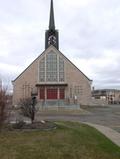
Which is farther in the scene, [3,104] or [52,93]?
[52,93]

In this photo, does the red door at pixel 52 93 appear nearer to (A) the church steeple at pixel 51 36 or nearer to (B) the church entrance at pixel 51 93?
(B) the church entrance at pixel 51 93

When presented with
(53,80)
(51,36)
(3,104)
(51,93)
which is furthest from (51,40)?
(3,104)

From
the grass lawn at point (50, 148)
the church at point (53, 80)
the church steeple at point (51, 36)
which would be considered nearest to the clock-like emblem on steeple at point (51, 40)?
the church steeple at point (51, 36)

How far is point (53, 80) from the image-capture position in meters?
57.9

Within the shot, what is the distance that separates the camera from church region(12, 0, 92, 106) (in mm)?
57312

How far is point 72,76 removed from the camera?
58.4 m

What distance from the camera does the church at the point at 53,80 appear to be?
188ft

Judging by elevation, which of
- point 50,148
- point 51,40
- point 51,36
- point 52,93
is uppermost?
point 51,36

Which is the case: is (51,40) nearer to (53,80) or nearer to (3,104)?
(53,80)

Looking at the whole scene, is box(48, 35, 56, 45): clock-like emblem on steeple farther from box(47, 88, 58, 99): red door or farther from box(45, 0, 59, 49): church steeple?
box(47, 88, 58, 99): red door

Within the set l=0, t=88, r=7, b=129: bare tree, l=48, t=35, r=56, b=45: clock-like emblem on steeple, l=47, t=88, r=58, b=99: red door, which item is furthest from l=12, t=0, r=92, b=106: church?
l=0, t=88, r=7, b=129: bare tree

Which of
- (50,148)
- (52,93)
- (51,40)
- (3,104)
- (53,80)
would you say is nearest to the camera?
(50,148)

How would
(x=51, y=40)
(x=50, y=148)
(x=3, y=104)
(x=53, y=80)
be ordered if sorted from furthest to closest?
(x=51, y=40) < (x=53, y=80) < (x=3, y=104) < (x=50, y=148)

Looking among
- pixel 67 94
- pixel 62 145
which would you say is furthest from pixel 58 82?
pixel 62 145
